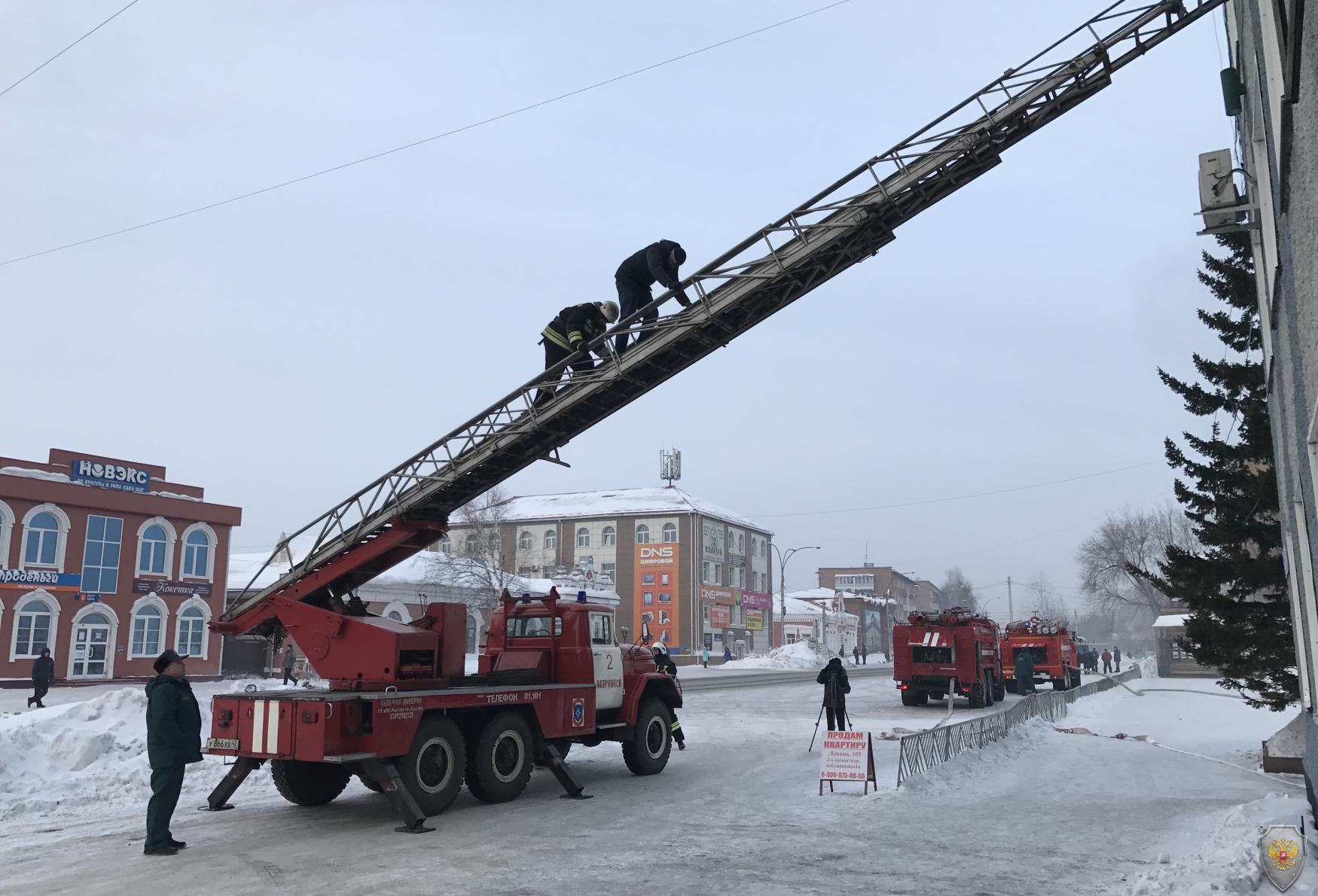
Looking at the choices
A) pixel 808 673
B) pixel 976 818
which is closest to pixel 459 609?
pixel 976 818

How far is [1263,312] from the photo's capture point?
10.3 metres

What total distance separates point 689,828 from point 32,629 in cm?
2985

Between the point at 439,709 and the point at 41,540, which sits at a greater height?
the point at 41,540

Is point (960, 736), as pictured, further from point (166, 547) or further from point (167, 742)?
point (166, 547)

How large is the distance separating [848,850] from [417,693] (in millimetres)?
4931

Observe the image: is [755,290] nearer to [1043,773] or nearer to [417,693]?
[417,693]

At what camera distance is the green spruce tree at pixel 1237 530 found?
549 inches

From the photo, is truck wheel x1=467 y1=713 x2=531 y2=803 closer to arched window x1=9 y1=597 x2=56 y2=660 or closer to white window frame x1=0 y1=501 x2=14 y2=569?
arched window x1=9 y1=597 x2=56 y2=660

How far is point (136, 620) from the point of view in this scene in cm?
3469

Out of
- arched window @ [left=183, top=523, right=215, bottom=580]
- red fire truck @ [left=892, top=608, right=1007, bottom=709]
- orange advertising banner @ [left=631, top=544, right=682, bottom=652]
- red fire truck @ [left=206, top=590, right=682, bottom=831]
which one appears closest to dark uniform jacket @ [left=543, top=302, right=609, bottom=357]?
red fire truck @ [left=206, top=590, right=682, bottom=831]

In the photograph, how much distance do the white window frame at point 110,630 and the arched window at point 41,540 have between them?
6.50ft

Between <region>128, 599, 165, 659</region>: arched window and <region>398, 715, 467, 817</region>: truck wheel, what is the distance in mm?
28145

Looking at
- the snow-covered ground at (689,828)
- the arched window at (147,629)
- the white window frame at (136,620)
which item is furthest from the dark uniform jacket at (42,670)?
the snow-covered ground at (689,828)

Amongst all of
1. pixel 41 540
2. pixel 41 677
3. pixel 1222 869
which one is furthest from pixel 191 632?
pixel 1222 869
